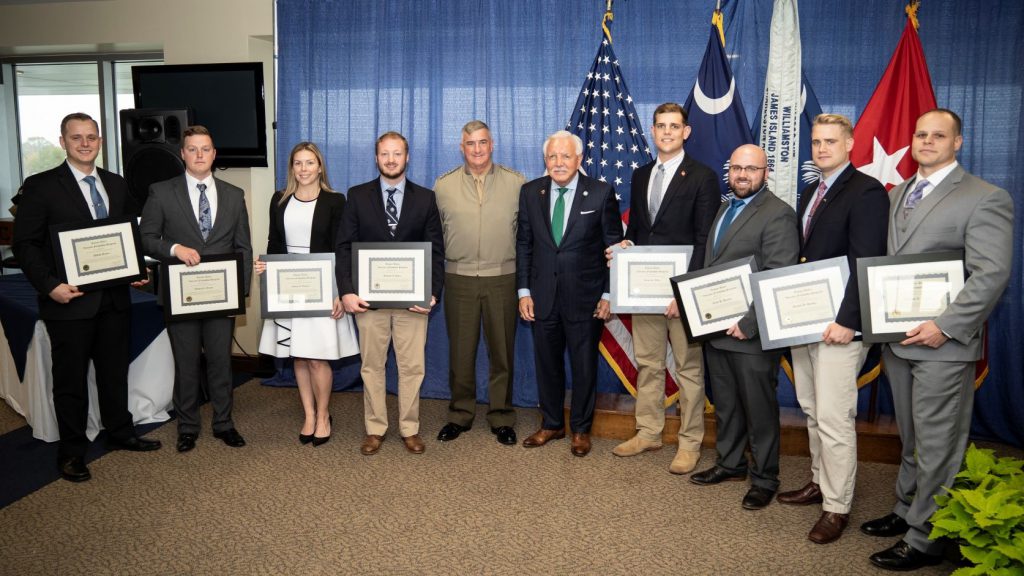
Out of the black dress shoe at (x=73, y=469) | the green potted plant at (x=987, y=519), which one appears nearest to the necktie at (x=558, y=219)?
the green potted plant at (x=987, y=519)

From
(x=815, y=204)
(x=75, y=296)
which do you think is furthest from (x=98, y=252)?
(x=815, y=204)

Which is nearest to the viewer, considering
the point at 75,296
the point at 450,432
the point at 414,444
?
the point at 75,296

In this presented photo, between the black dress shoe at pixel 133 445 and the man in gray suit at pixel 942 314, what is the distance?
352 centimetres

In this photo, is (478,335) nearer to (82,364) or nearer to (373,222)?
(373,222)

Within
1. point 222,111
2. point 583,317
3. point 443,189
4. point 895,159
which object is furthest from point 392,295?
point 895,159

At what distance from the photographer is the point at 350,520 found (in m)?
3.05

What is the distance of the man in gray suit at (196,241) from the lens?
12.0 feet

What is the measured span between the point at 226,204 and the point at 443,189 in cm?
115

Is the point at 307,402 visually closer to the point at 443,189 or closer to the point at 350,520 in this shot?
the point at 350,520

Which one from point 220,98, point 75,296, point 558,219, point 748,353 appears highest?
point 220,98

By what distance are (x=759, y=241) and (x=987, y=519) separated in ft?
4.27

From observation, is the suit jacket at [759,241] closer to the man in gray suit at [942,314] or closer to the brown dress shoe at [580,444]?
the man in gray suit at [942,314]

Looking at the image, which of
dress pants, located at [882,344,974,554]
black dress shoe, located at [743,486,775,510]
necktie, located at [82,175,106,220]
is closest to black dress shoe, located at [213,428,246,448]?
necktie, located at [82,175,106,220]

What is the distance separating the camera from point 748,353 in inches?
123
